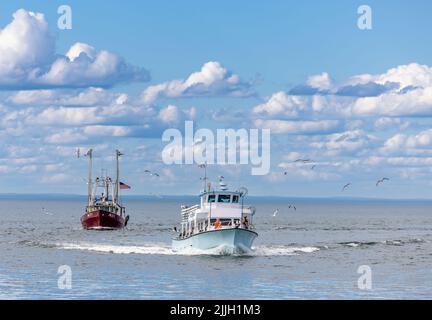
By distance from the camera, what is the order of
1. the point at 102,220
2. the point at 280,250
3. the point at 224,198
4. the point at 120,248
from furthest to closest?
the point at 102,220 < the point at 120,248 < the point at 280,250 < the point at 224,198

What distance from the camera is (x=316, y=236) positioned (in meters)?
148

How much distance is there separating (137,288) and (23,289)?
7.87 metres

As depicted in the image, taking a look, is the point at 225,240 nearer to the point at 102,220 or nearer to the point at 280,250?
the point at 280,250

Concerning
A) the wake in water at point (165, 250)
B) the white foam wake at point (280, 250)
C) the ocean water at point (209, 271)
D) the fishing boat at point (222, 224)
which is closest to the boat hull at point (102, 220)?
the ocean water at point (209, 271)

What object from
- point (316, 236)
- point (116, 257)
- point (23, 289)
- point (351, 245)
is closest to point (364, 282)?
point (23, 289)

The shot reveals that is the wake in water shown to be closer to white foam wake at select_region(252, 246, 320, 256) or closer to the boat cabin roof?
white foam wake at select_region(252, 246, 320, 256)

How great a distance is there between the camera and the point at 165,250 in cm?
10381

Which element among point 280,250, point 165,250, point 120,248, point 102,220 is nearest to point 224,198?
point 165,250

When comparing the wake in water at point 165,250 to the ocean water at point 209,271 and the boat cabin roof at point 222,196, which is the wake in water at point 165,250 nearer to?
the ocean water at point 209,271

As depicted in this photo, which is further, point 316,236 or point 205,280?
point 316,236

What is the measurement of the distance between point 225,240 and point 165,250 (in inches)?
705

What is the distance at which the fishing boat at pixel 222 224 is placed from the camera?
87.0 meters

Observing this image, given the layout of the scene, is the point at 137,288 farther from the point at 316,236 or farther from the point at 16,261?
the point at 316,236

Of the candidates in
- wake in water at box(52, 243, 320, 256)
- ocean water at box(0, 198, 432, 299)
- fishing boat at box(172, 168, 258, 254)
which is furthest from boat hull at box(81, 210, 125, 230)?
fishing boat at box(172, 168, 258, 254)
